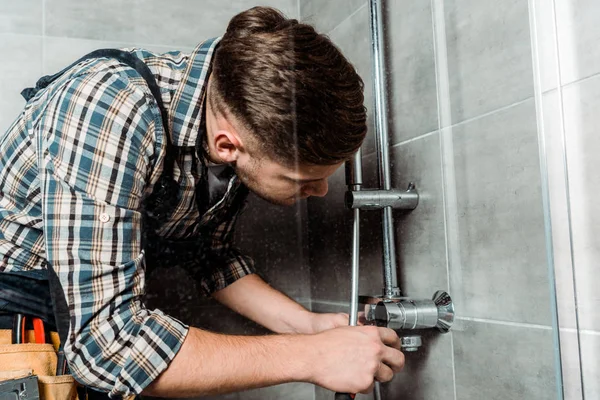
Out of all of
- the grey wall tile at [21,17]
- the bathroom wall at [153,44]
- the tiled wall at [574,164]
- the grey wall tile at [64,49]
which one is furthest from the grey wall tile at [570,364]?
the grey wall tile at [21,17]

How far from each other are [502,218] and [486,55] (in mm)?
195

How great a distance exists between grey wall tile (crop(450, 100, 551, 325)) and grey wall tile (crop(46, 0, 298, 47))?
1.52 ft

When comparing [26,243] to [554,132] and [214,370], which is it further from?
[554,132]

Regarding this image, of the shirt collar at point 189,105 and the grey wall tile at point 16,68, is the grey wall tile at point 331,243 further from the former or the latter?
the grey wall tile at point 16,68

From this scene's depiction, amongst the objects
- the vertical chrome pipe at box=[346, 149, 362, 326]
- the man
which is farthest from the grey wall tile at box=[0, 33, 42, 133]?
the vertical chrome pipe at box=[346, 149, 362, 326]

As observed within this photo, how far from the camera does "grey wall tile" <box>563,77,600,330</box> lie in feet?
1.96

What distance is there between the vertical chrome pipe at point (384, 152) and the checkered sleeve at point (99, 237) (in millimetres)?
306

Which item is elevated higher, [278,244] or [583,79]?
[583,79]

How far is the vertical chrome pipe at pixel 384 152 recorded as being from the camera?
0.84 metres

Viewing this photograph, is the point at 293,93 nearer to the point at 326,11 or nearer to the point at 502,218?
the point at 326,11

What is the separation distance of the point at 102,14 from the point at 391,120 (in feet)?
1.77

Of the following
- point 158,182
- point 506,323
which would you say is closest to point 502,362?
point 506,323

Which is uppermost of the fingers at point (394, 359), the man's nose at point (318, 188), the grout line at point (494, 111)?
the grout line at point (494, 111)

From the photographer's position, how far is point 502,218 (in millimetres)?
666
